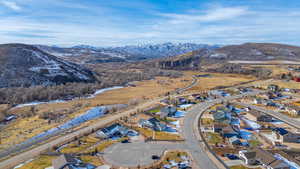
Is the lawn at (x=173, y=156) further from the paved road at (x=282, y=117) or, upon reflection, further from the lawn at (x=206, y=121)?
A: the paved road at (x=282, y=117)

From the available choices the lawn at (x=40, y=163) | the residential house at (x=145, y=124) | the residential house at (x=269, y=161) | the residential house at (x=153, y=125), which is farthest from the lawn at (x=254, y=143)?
the lawn at (x=40, y=163)

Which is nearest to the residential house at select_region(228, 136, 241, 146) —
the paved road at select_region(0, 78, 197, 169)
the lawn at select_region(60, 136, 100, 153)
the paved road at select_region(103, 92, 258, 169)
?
the paved road at select_region(103, 92, 258, 169)

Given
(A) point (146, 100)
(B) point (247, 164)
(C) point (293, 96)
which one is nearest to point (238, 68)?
(C) point (293, 96)

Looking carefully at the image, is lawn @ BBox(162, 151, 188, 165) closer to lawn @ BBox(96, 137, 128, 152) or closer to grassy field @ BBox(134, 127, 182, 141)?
grassy field @ BBox(134, 127, 182, 141)

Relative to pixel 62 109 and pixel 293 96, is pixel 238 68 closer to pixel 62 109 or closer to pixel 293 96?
pixel 293 96

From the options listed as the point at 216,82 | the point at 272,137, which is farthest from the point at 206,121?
the point at 216,82

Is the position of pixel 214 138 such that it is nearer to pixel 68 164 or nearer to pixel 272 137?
pixel 272 137
